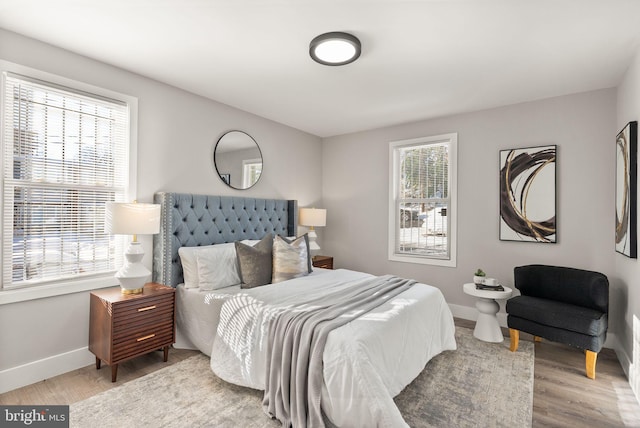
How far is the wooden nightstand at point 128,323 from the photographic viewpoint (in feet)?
8.01


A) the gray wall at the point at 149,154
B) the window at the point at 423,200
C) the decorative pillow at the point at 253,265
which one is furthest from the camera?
the window at the point at 423,200

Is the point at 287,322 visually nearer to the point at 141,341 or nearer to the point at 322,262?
the point at 141,341

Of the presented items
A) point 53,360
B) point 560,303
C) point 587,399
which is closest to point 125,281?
point 53,360

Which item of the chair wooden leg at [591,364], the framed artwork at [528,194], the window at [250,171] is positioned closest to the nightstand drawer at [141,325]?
the window at [250,171]

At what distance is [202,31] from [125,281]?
2043 mm

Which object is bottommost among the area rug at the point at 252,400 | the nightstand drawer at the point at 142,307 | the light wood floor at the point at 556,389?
the light wood floor at the point at 556,389

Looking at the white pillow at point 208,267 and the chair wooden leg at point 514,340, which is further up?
the white pillow at point 208,267

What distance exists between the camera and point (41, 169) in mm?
2498

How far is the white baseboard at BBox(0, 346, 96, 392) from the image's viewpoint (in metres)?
2.32

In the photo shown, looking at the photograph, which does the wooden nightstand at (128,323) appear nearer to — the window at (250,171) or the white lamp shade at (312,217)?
the window at (250,171)

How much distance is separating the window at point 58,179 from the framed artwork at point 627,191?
427cm

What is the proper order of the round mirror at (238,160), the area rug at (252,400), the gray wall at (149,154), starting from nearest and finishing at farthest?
the area rug at (252,400), the gray wall at (149,154), the round mirror at (238,160)

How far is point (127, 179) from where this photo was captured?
296 centimetres

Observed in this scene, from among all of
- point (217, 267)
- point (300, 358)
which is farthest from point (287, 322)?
point (217, 267)
